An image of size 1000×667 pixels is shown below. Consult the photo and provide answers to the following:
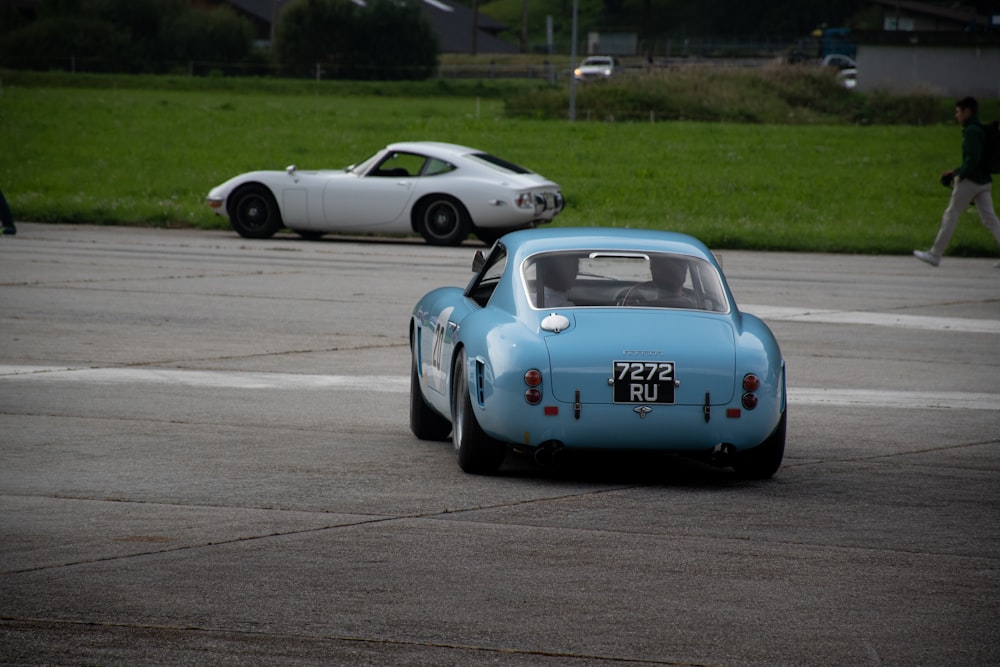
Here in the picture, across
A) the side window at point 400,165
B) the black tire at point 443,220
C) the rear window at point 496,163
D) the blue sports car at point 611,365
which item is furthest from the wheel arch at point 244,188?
the blue sports car at point 611,365

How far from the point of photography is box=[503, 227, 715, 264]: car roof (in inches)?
328

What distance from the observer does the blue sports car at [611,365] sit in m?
7.30

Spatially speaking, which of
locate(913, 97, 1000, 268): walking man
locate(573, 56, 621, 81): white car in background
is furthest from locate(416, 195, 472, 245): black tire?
locate(573, 56, 621, 81): white car in background

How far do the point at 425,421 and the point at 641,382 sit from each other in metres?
1.86

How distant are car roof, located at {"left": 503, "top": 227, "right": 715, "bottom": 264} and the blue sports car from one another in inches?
0.8

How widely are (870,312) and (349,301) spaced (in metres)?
5.06

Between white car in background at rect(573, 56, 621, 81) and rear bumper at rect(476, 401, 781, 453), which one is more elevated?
white car in background at rect(573, 56, 621, 81)

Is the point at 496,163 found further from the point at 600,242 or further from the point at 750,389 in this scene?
the point at 750,389

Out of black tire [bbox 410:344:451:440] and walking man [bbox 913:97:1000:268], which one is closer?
black tire [bbox 410:344:451:440]

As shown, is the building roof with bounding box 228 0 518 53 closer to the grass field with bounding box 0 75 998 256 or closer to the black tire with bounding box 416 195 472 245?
the grass field with bounding box 0 75 998 256

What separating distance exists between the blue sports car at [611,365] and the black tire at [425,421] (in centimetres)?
45

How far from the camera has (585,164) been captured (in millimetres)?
33031

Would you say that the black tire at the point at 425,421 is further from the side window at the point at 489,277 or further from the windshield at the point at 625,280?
the windshield at the point at 625,280

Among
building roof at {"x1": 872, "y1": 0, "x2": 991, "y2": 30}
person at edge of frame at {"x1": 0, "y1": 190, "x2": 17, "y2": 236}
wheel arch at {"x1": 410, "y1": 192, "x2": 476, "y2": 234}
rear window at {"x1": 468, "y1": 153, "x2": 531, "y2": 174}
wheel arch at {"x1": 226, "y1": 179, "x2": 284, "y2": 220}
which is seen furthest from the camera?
building roof at {"x1": 872, "y1": 0, "x2": 991, "y2": 30}
